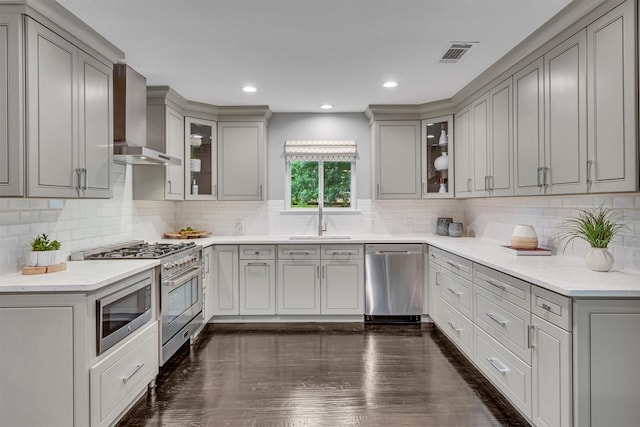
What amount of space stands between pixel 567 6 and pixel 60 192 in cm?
321

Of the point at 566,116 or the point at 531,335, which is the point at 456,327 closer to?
the point at 531,335

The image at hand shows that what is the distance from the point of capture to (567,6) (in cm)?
229

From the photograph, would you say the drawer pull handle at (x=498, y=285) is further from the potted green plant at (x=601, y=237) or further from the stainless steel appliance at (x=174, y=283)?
the stainless steel appliance at (x=174, y=283)

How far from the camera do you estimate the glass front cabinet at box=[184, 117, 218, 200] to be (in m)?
4.43

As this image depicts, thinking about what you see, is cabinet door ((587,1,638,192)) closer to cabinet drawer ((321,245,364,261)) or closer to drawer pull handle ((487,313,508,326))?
drawer pull handle ((487,313,508,326))

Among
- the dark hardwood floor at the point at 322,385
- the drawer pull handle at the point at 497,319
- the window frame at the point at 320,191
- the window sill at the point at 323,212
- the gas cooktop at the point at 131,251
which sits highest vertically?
the window frame at the point at 320,191

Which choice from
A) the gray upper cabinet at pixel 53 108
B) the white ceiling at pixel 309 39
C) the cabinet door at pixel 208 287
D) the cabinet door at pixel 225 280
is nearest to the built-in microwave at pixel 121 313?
the gray upper cabinet at pixel 53 108

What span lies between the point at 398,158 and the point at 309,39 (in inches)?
88.9

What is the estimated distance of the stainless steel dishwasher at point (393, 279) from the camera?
14.1ft

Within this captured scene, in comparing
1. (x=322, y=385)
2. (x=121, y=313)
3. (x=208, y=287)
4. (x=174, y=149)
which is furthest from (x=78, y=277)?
(x=174, y=149)

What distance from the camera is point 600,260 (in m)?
2.29

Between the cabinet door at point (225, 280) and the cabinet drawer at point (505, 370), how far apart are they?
8.35ft

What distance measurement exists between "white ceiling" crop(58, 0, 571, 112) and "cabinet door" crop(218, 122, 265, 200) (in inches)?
26.9

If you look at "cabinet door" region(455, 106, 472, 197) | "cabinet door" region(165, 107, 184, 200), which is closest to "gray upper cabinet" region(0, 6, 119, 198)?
"cabinet door" region(165, 107, 184, 200)
